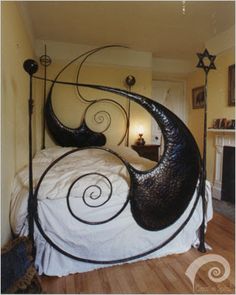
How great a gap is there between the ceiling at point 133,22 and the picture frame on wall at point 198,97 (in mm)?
744

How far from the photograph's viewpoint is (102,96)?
396 centimetres

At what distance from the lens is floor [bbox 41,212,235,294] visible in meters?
1.54

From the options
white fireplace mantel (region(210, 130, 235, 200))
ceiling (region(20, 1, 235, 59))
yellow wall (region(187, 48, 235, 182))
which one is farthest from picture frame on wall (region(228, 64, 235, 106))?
ceiling (region(20, 1, 235, 59))

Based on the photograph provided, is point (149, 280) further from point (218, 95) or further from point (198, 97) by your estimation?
point (198, 97)

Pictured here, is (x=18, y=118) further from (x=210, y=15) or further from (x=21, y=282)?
(x=210, y=15)

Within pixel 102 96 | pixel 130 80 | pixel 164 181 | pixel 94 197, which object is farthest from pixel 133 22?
pixel 94 197

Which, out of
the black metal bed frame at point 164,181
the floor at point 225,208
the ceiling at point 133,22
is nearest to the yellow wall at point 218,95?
the ceiling at point 133,22

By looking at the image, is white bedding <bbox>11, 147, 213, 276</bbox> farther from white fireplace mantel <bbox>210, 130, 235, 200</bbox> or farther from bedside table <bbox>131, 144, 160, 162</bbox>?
bedside table <bbox>131, 144, 160, 162</bbox>

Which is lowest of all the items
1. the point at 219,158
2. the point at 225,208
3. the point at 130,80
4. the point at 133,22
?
the point at 225,208

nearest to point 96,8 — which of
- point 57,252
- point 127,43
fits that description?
point 127,43

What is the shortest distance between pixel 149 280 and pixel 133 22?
281cm

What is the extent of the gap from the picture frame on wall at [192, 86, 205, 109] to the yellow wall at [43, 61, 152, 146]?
97 cm

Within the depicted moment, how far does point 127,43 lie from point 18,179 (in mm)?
2826

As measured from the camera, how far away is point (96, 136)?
3.84 meters
